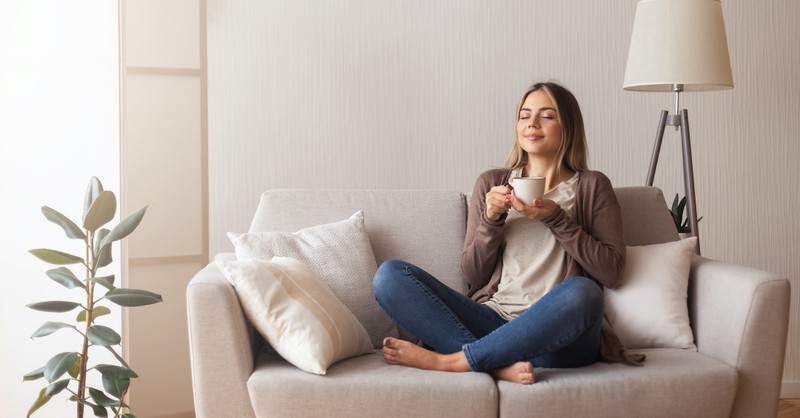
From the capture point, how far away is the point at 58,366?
202 centimetres

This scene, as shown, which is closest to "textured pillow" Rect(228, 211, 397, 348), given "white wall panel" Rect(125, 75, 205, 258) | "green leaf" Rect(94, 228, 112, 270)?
"green leaf" Rect(94, 228, 112, 270)

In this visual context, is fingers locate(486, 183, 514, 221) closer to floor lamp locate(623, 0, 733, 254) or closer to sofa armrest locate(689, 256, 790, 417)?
sofa armrest locate(689, 256, 790, 417)

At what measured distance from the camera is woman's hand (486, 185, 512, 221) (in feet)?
7.27

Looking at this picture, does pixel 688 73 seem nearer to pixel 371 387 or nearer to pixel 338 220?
pixel 338 220

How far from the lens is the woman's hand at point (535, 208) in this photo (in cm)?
216

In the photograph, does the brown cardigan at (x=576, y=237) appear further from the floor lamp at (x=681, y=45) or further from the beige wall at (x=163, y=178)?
the beige wall at (x=163, y=178)

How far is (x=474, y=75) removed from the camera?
3326 mm

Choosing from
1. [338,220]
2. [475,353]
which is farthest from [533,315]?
[338,220]

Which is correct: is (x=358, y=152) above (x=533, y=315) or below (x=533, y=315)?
above

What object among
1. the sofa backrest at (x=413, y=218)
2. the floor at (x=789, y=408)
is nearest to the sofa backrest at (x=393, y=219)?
the sofa backrest at (x=413, y=218)

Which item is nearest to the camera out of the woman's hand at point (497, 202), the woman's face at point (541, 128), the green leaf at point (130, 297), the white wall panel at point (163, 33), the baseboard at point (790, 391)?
the green leaf at point (130, 297)

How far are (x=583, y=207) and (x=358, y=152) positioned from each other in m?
1.17

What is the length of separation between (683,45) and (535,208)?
1.04m

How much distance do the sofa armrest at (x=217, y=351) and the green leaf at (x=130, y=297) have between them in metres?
0.21
